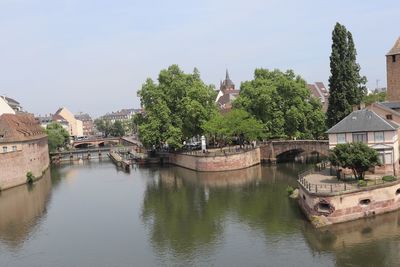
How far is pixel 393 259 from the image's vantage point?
29.0 metres

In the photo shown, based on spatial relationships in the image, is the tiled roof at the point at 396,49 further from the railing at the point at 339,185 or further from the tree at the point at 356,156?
the tree at the point at 356,156

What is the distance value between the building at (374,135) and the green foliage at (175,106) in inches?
1340

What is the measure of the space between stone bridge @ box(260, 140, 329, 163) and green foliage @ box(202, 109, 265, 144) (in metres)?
2.82

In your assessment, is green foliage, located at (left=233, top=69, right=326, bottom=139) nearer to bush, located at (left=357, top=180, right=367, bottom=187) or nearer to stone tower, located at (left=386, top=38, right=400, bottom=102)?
stone tower, located at (left=386, top=38, right=400, bottom=102)

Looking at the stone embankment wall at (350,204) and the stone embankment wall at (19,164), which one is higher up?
the stone embankment wall at (19,164)

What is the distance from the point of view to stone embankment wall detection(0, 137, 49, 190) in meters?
61.5

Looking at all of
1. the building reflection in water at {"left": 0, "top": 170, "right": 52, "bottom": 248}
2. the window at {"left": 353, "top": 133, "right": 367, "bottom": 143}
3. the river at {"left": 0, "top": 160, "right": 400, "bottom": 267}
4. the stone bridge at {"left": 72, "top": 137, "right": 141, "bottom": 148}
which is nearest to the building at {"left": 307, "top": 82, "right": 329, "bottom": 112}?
the stone bridge at {"left": 72, "top": 137, "right": 141, "bottom": 148}

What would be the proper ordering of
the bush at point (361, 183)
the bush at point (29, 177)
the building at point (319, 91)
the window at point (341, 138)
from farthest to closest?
the building at point (319, 91) → the bush at point (29, 177) → the window at point (341, 138) → the bush at point (361, 183)

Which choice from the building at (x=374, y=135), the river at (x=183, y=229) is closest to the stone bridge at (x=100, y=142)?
the river at (x=183, y=229)

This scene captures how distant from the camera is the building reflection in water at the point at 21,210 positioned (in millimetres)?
40128

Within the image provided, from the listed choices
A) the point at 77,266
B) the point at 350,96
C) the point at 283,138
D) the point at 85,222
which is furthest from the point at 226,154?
the point at 77,266

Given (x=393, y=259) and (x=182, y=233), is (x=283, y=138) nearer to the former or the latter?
(x=182, y=233)

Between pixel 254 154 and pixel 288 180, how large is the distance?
1785 cm

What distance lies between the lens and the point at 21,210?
5028 cm
